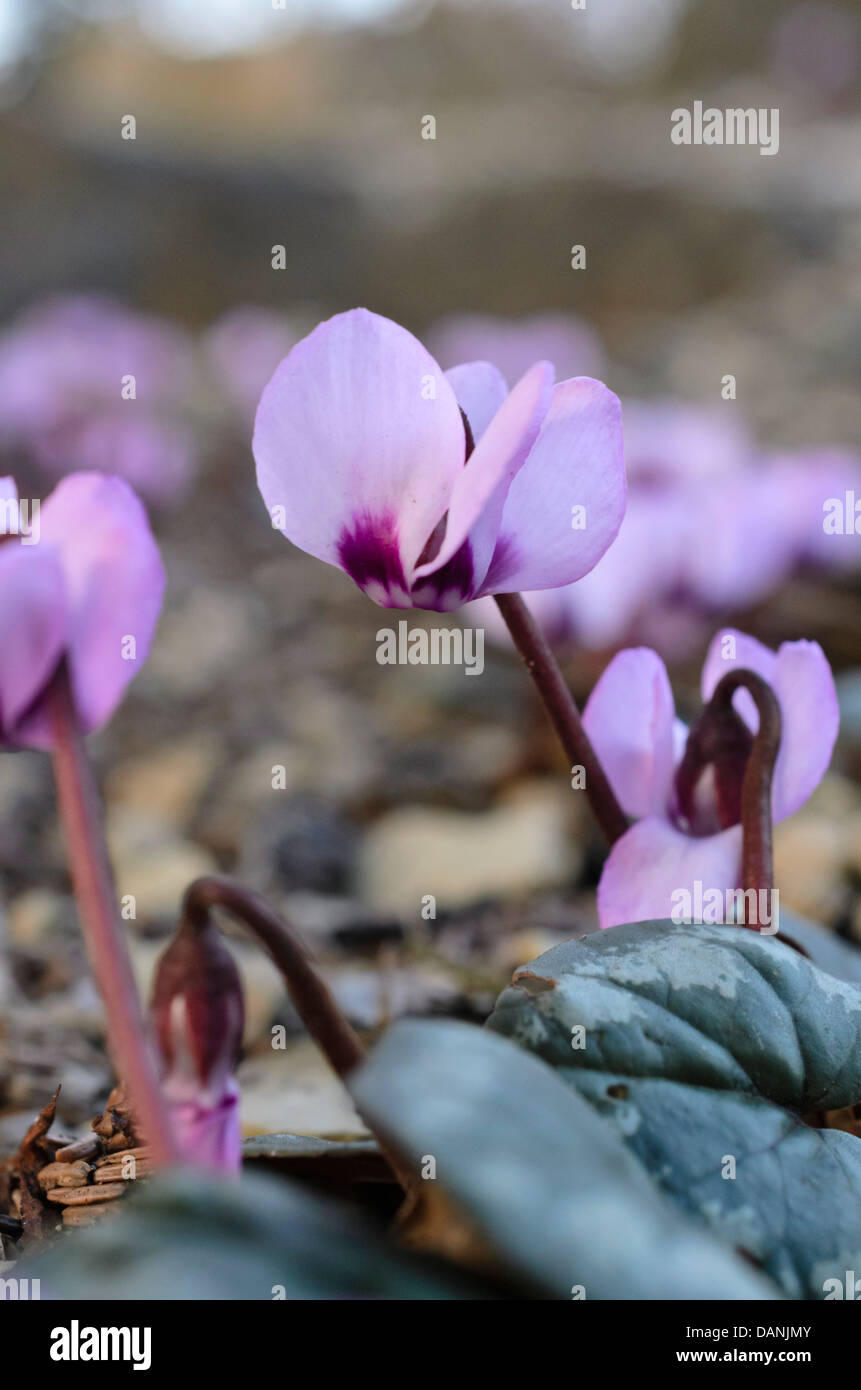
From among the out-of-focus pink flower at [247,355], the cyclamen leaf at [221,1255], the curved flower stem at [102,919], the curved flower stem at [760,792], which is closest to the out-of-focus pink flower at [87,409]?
the out-of-focus pink flower at [247,355]

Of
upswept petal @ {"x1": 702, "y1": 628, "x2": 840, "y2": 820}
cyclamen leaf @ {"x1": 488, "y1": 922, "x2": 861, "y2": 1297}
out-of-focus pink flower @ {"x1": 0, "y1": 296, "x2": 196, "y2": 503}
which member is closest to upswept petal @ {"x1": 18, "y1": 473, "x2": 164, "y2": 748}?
cyclamen leaf @ {"x1": 488, "y1": 922, "x2": 861, "y2": 1297}

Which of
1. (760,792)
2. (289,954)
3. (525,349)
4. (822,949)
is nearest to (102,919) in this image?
(289,954)

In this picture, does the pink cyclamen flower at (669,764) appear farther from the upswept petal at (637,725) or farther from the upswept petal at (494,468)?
the upswept petal at (494,468)

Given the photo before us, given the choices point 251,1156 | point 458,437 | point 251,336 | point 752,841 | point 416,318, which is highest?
point 416,318

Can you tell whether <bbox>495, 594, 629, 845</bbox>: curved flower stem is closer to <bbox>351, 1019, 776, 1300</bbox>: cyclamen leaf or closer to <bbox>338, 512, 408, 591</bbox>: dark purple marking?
<bbox>338, 512, 408, 591</bbox>: dark purple marking

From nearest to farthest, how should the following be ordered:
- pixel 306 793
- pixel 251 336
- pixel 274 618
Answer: pixel 306 793, pixel 274 618, pixel 251 336
